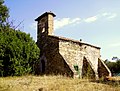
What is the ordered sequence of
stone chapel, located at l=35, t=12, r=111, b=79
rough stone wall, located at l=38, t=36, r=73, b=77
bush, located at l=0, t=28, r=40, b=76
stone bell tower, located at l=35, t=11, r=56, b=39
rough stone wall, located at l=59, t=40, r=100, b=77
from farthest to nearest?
1. stone bell tower, located at l=35, t=11, r=56, b=39
2. rough stone wall, located at l=59, t=40, r=100, b=77
3. stone chapel, located at l=35, t=12, r=111, b=79
4. rough stone wall, located at l=38, t=36, r=73, b=77
5. bush, located at l=0, t=28, r=40, b=76

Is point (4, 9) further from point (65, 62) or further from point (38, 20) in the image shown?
point (65, 62)

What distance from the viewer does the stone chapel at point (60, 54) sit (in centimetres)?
2364

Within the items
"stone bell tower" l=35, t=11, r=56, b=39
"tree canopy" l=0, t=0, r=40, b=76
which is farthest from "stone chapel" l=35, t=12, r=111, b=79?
"tree canopy" l=0, t=0, r=40, b=76

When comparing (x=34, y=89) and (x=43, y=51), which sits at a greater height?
(x=43, y=51)

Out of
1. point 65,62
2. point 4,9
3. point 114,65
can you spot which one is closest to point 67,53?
point 65,62

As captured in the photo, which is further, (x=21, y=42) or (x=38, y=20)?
(x=38, y=20)

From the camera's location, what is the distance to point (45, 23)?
2641 centimetres

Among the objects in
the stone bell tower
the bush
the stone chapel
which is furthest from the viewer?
the stone bell tower

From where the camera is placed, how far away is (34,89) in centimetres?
1241

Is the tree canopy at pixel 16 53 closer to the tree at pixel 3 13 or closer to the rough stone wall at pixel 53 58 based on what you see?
the rough stone wall at pixel 53 58

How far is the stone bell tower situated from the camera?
85.1 ft

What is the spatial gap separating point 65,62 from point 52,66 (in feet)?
6.77

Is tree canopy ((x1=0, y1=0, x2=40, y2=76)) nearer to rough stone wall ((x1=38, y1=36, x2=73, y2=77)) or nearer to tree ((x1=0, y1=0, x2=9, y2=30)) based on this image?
rough stone wall ((x1=38, y1=36, x2=73, y2=77))

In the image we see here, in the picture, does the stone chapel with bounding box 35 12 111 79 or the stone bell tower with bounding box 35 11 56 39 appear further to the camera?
the stone bell tower with bounding box 35 11 56 39
